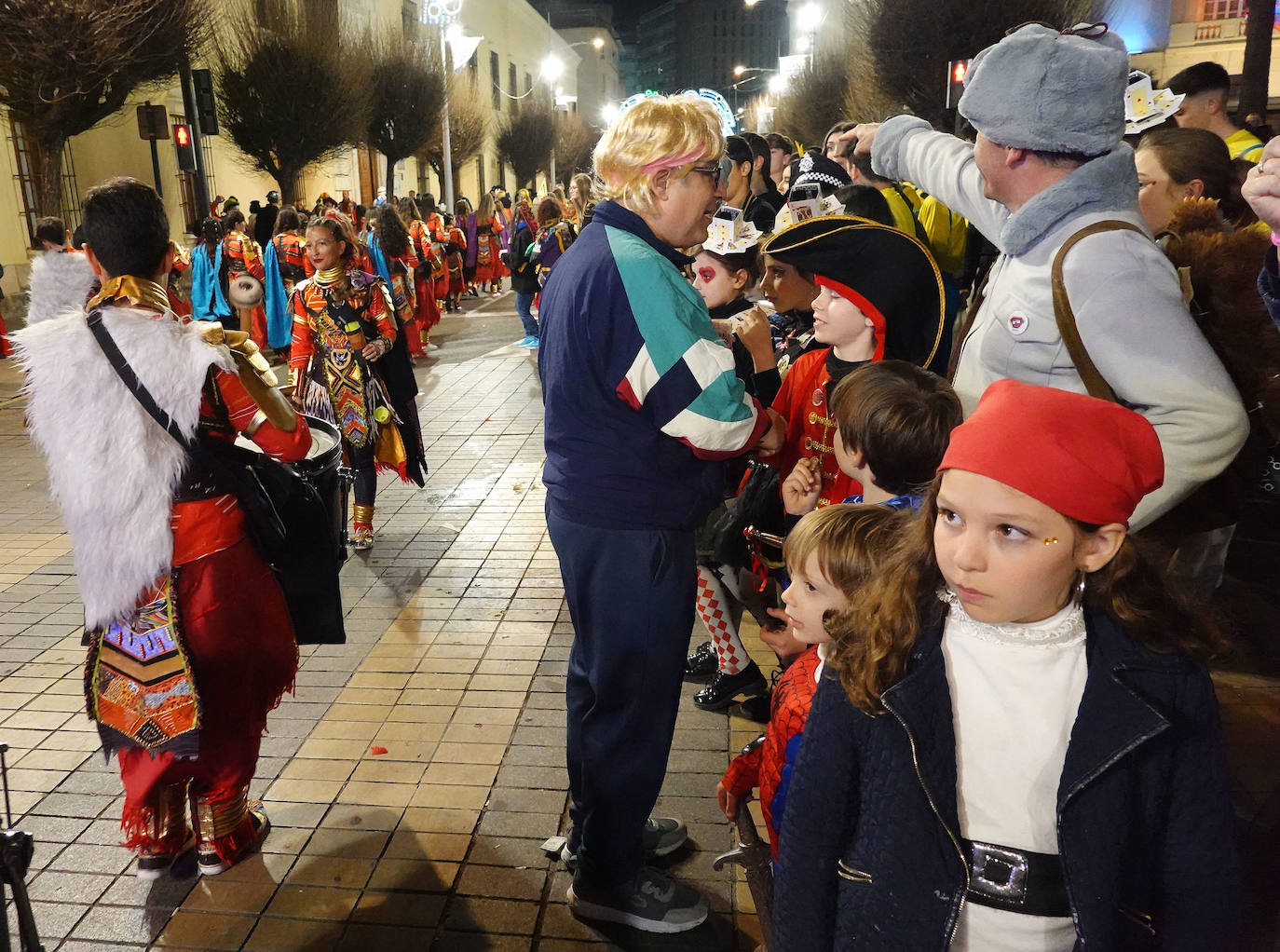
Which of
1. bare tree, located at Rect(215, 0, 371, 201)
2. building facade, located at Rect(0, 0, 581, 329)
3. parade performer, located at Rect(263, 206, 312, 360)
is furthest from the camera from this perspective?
bare tree, located at Rect(215, 0, 371, 201)

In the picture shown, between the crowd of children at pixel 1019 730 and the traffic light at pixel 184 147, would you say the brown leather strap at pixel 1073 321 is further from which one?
the traffic light at pixel 184 147

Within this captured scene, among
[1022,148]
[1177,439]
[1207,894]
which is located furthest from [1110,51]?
[1207,894]

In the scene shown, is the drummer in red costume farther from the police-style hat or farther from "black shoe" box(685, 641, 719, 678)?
"black shoe" box(685, 641, 719, 678)

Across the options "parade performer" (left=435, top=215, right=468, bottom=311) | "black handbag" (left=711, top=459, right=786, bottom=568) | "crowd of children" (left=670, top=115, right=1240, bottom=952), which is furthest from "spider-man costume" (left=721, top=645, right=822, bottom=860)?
"parade performer" (left=435, top=215, right=468, bottom=311)

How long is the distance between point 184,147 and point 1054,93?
1399 cm

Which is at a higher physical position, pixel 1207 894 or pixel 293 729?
pixel 1207 894

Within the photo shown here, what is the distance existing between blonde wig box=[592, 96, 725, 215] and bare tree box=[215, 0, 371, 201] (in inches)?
793

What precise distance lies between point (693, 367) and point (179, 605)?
1728mm

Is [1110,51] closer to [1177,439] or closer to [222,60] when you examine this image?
[1177,439]

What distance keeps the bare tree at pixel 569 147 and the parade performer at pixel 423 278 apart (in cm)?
3569

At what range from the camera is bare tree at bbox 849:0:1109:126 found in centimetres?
1842

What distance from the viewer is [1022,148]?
2.16 m

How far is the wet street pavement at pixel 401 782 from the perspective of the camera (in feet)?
9.34

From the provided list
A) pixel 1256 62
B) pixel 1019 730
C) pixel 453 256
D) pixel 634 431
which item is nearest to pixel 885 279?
pixel 634 431
